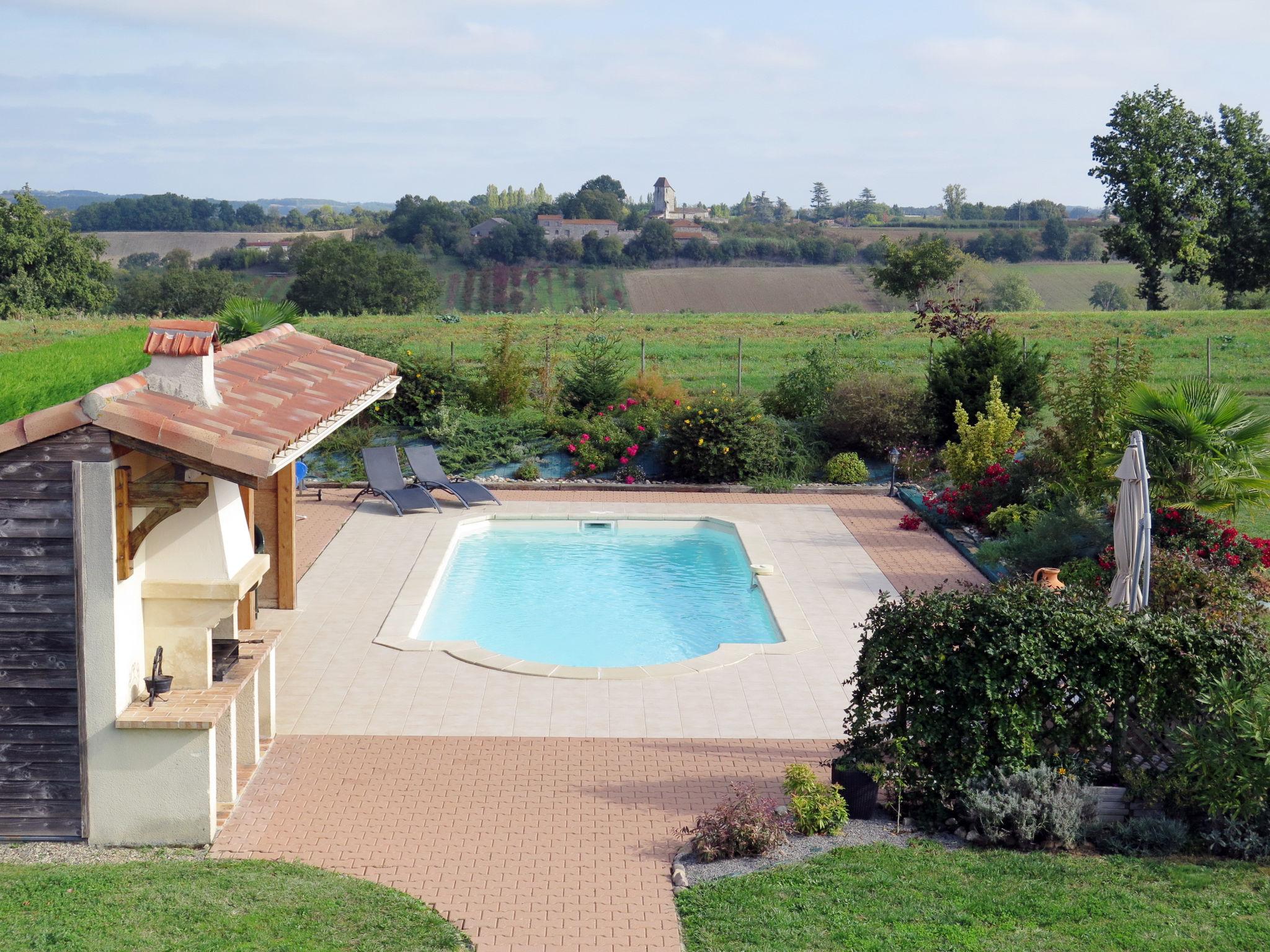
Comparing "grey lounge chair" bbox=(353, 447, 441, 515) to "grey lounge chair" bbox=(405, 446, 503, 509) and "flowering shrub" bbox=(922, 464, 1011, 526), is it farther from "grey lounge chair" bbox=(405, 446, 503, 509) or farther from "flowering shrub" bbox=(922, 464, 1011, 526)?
"flowering shrub" bbox=(922, 464, 1011, 526)

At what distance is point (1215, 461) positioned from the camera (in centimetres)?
1118

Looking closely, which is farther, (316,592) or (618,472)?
(618,472)

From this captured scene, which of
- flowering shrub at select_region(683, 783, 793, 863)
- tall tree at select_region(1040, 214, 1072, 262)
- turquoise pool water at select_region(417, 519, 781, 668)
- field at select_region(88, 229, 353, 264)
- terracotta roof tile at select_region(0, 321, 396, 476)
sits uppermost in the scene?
tall tree at select_region(1040, 214, 1072, 262)

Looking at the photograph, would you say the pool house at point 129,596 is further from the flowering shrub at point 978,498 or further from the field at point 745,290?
the field at point 745,290

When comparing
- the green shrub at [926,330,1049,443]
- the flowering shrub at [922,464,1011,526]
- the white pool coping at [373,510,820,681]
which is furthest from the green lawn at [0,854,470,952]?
the green shrub at [926,330,1049,443]

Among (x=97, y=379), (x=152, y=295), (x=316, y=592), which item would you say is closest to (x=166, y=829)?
(x=316, y=592)

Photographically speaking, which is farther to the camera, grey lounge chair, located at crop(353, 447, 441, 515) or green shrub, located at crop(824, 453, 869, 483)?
green shrub, located at crop(824, 453, 869, 483)

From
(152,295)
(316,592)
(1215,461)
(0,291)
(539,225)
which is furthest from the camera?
(539,225)

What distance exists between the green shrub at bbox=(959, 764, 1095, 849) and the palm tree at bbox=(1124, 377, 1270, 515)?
542 centimetres

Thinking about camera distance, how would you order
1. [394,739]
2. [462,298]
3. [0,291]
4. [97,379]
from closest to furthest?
[394,739], [97,379], [0,291], [462,298]

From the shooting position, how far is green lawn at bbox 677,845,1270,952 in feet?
17.3

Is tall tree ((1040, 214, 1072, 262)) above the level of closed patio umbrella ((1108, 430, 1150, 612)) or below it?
above

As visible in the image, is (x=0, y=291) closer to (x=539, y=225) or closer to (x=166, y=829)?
(x=539, y=225)

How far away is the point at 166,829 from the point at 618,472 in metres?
12.5
